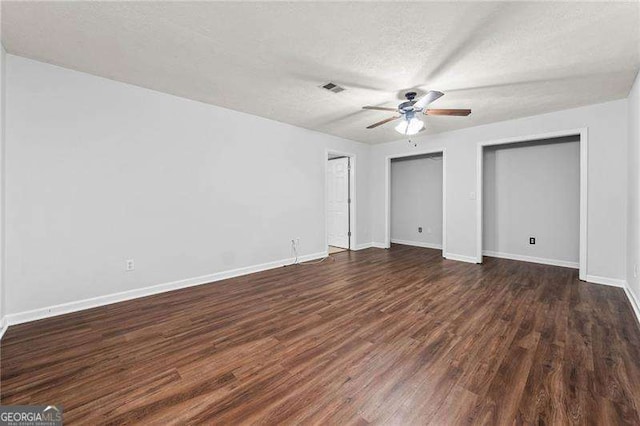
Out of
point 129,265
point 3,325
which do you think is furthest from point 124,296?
point 3,325

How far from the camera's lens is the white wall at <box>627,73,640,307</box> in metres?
2.80

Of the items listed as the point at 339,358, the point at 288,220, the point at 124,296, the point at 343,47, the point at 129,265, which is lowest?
the point at 339,358

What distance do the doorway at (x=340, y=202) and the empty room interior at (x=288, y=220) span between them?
4.34ft

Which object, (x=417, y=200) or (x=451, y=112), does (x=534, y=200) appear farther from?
(x=451, y=112)

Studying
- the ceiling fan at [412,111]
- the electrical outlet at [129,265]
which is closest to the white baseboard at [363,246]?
the ceiling fan at [412,111]

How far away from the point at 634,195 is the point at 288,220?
4.48 metres

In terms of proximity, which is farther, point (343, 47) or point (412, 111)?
point (412, 111)

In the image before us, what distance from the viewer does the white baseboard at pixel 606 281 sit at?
3.64 metres

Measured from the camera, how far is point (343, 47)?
7.80 ft

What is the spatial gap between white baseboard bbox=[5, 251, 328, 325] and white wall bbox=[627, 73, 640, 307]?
14.8 feet

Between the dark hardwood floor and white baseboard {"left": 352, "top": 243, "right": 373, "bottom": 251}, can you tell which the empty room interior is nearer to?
the dark hardwood floor

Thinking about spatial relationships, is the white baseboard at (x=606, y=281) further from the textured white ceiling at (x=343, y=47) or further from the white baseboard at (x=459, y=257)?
the textured white ceiling at (x=343, y=47)

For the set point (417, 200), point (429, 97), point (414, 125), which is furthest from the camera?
point (417, 200)

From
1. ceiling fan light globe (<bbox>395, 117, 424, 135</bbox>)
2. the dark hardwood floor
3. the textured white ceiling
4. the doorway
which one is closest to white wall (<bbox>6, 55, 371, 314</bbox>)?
the textured white ceiling
